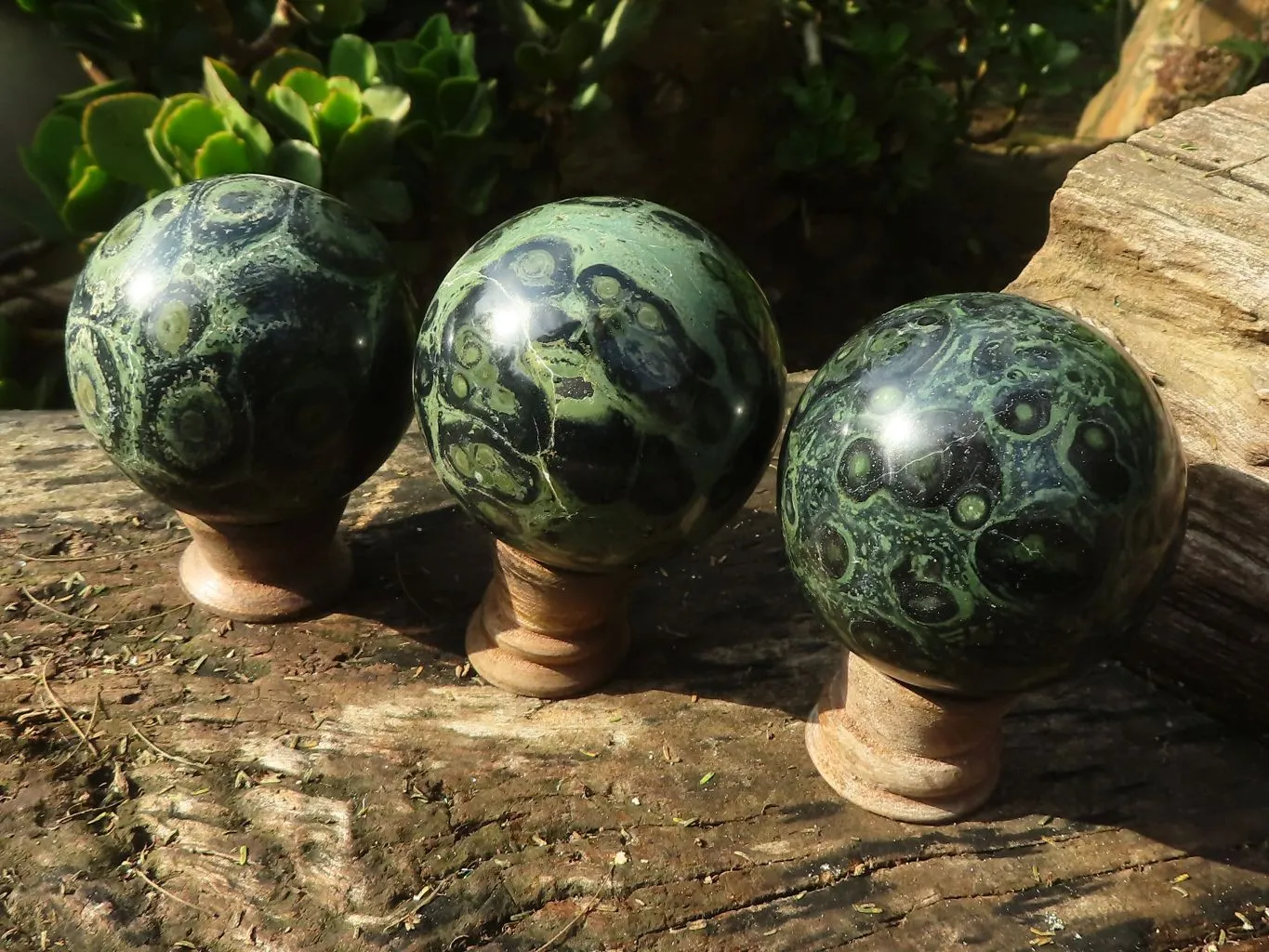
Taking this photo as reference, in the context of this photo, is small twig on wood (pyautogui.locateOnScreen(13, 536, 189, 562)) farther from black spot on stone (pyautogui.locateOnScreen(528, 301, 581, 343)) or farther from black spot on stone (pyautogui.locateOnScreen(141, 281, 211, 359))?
black spot on stone (pyautogui.locateOnScreen(528, 301, 581, 343))

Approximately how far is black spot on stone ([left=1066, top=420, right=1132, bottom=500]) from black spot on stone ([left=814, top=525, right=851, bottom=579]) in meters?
0.31

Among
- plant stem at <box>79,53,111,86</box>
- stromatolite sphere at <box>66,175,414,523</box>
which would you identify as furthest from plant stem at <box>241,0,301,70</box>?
stromatolite sphere at <box>66,175,414,523</box>

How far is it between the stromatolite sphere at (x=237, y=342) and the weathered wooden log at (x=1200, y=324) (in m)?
1.34

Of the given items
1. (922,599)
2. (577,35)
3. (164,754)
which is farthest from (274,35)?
(922,599)

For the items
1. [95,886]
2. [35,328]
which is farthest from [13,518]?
[35,328]

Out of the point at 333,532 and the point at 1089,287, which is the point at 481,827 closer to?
the point at 333,532

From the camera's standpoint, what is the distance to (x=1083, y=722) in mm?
2088

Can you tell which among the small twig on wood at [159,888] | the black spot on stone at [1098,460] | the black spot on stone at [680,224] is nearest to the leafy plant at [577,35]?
the black spot on stone at [680,224]

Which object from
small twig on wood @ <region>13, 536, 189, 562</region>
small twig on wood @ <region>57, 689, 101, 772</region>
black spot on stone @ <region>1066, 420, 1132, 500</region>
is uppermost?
black spot on stone @ <region>1066, 420, 1132, 500</region>

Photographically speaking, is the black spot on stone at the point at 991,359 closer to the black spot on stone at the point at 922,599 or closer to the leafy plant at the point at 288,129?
the black spot on stone at the point at 922,599

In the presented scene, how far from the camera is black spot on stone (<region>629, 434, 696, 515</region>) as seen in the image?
5.43 ft

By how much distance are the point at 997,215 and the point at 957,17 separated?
2.73 ft

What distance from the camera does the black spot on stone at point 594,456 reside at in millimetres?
1635

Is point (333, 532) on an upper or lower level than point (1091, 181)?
lower
